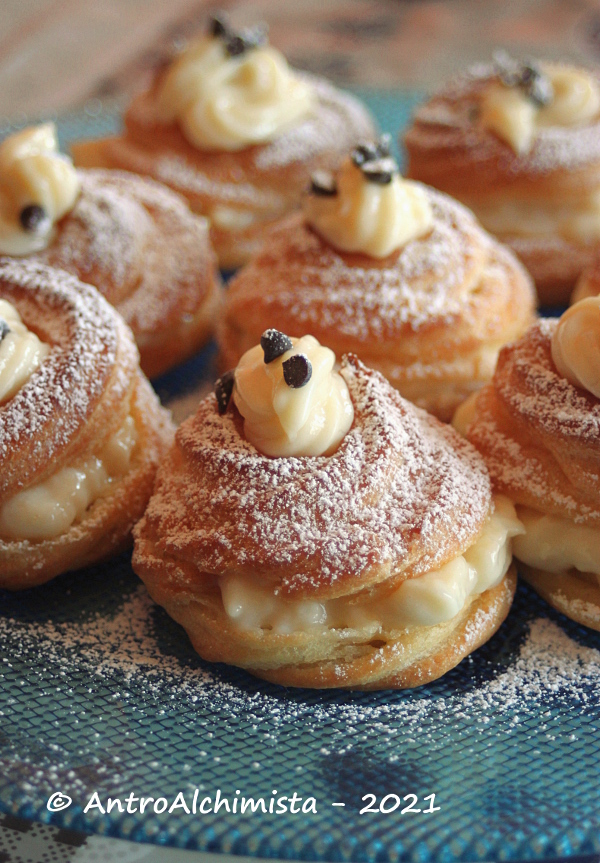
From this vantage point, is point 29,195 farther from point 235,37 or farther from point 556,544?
point 556,544

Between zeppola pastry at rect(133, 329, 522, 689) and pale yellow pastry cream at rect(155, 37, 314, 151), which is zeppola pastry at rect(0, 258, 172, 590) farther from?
pale yellow pastry cream at rect(155, 37, 314, 151)

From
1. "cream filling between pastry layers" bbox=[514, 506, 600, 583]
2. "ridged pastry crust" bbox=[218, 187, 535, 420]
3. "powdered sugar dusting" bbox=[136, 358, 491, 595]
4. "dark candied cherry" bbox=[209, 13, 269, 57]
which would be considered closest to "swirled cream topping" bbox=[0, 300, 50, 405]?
"powdered sugar dusting" bbox=[136, 358, 491, 595]

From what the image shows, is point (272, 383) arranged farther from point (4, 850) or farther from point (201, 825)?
point (4, 850)

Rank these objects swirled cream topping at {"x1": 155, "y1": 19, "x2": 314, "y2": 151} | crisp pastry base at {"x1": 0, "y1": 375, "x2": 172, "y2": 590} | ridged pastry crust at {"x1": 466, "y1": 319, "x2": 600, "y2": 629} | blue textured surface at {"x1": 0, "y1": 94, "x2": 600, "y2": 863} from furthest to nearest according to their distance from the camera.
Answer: swirled cream topping at {"x1": 155, "y1": 19, "x2": 314, "y2": 151}
crisp pastry base at {"x1": 0, "y1": 375, "x2": 172, "y2": 590}
ridged pastry crust at {"x1": 466, "y1": 319, "x2": 600, "y2": 629}
blue textured surface at {"x1": 0, "y1": 94, "x2": 600, "y2": 863}

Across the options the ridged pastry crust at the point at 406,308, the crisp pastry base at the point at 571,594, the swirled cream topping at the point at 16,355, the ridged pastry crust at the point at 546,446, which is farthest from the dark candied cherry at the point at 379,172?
the crisp pastry base at the point at 571,594

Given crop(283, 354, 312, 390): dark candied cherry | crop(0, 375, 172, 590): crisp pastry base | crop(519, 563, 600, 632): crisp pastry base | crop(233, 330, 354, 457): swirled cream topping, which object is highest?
crop(283, 354, 312, 390): dark candied cherry

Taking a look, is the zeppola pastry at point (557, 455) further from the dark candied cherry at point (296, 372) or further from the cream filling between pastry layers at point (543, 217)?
the cream filling between pastry layers at point (543, 217)

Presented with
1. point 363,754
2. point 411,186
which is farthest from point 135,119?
point 363,754
